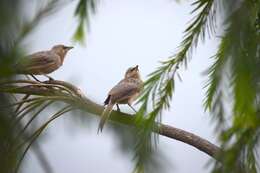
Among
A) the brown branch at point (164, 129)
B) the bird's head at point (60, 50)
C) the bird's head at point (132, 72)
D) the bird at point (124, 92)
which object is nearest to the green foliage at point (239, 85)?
the brown branch at point (164, 129)

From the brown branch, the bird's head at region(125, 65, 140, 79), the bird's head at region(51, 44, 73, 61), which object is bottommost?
the bird's head at region(125, 65, 140, 79)

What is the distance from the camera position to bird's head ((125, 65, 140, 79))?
22.4 ft

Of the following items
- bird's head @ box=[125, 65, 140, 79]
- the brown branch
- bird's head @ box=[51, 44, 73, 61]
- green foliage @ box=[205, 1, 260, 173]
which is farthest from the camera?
bird's head @ box=[51, 44, 73, 61]

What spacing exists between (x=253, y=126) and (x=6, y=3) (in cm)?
88

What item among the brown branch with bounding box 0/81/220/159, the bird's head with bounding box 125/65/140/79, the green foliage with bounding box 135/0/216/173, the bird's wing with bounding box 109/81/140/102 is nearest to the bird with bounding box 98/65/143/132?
the bird's wing with bounding box 109/81/140/102

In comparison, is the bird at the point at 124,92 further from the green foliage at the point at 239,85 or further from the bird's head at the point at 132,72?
the green foliage at the point at 239,85

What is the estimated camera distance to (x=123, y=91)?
5824mm

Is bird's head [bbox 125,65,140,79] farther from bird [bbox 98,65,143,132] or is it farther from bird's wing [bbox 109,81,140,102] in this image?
bird's wing [bbox 109,81,140,102]

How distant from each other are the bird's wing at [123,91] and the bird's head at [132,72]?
0.72 metres

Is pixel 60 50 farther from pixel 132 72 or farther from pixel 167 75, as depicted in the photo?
pixel 167 75

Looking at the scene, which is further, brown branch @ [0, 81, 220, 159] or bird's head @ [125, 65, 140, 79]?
bird's head @ [125, 65, 140, 79]

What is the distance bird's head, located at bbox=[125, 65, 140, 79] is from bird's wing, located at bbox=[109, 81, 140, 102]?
0.72 metres

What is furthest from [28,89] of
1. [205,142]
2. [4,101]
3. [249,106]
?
[249,106]

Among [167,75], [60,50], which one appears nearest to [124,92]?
[60,50]
